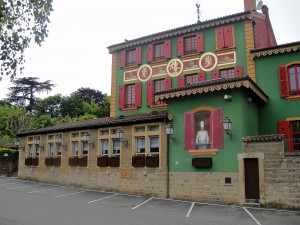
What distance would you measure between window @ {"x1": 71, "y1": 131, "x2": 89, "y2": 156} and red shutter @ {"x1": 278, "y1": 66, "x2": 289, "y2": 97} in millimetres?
13327

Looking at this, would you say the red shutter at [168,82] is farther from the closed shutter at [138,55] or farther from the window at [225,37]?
the window at [225,37]

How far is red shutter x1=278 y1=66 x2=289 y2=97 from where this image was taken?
17941 millimetres

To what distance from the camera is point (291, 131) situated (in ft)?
58.3

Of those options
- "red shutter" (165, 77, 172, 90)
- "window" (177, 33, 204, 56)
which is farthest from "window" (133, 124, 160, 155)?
"window" (177, 33, 204, 56)

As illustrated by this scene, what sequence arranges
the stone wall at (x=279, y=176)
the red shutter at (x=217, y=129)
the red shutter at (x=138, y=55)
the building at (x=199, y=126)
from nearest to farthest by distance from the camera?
the stone wall at (x=279, y=176)
the building at (x=199, y=126)
the red shutter at (x=217, y=129)
the red shutter at (x=138, y=55)

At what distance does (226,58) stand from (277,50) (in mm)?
3114

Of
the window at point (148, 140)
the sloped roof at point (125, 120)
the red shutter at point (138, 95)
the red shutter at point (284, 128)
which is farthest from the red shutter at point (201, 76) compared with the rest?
the red shutter at point (284, 128)

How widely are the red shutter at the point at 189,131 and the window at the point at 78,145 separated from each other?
8.44 meters

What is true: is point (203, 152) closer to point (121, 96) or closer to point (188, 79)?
point (188, 79)

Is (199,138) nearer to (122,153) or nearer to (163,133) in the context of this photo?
(163,133)

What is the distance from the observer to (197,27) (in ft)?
70.3

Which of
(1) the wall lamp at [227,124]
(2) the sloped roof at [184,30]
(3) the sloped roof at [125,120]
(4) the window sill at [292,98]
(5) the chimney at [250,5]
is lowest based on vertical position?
(1) the wall lamp at [227,124]

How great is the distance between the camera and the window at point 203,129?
52.4ft

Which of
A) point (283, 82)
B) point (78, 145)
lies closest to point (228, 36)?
point (283, 82)
